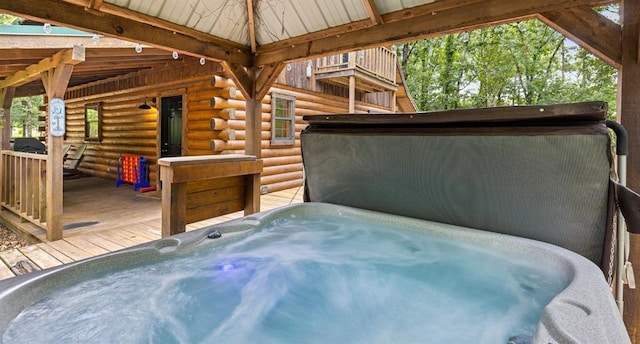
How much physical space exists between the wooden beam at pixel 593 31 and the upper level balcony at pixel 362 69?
439 cm

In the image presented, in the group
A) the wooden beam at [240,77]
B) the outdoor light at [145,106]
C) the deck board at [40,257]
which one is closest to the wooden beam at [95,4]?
the wooden beam at [240,77]

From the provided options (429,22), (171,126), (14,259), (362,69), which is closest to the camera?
(429,22)

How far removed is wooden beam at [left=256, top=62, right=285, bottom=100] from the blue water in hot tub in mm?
2301

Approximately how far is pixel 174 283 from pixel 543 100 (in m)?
12.7

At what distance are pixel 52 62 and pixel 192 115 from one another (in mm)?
2481

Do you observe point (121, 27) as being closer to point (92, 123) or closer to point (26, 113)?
point (92, 123)

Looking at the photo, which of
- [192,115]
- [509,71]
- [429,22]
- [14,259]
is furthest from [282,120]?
[509,71]

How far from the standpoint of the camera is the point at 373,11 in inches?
118

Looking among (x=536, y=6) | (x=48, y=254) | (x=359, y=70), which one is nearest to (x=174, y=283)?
(x=48, y=254)

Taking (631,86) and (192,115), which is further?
(192,115)

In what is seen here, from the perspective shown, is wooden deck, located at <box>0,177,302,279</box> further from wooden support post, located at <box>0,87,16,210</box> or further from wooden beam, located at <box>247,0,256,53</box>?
wooden beam, located at <box>247,0,256,53</box>

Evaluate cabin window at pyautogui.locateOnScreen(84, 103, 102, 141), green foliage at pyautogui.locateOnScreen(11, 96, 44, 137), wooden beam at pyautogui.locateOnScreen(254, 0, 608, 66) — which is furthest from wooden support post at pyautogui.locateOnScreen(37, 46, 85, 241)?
green foliage at pyautogui.locateOnScreen(11, 96, 44, 137)

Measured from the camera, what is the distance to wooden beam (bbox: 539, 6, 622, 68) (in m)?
2.08

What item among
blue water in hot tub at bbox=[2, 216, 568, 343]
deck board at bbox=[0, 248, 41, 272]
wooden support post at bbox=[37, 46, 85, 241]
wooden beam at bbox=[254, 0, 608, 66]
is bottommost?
deck board at bbox=[0, 248, 41, 272]
